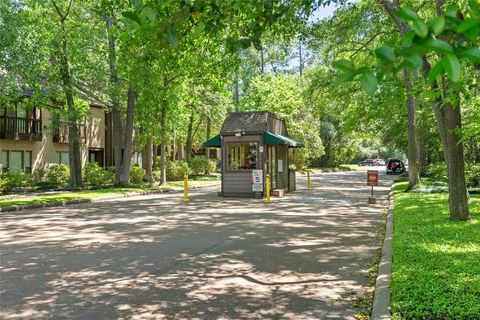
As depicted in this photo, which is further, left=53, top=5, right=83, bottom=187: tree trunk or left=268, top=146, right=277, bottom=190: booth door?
left=53, top=5, right=83, bottom=187: tree trunk

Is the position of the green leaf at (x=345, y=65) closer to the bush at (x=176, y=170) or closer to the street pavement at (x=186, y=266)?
the street pavement at (x=186, y=266)

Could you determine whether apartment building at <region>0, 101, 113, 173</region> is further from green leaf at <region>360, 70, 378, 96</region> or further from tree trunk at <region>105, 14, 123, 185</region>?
green leaf at <region>360, 70, 378, 96</region>

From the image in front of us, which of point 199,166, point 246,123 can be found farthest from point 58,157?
point 246,123

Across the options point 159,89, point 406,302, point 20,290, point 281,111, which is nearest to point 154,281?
point 20,290

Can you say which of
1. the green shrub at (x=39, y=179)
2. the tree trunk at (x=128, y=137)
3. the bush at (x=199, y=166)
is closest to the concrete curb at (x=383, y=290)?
the tree trunk at (x=128, y=137)

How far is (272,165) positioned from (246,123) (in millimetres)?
2454

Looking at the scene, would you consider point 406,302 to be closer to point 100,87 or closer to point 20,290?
point 20,290

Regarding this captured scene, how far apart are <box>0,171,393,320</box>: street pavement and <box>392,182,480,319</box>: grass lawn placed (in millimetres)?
613

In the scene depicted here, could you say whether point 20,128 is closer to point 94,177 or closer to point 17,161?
point 17,161

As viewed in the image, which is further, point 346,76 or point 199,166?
point 199,166

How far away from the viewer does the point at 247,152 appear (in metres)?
23.1

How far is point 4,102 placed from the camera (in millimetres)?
24672

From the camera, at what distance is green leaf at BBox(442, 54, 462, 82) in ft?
5.75

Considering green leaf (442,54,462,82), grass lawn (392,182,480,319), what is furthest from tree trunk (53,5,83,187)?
green leaf (442,54,462,82)
